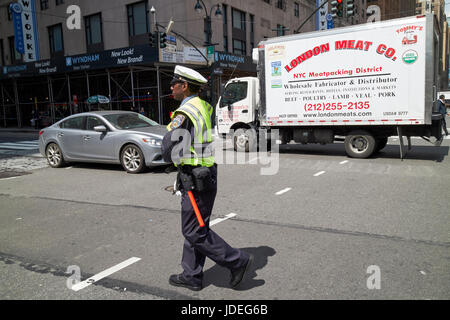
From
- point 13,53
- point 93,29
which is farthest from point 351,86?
point 13,53

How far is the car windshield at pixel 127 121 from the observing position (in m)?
9.92

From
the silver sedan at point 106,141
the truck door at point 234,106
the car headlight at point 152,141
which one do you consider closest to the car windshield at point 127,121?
the silver sedan at point 106,141

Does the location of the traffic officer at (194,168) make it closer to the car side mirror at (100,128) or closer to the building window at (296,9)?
the car side mirror at (100,128)

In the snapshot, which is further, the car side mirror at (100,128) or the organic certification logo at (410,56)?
the organic certification logo at (410,56)

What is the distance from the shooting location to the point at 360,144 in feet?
35.5

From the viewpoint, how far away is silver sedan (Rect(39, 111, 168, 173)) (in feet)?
30.2

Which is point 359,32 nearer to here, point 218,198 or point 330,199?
point 330,199

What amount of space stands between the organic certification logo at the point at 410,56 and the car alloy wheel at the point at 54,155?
9614 millimetres

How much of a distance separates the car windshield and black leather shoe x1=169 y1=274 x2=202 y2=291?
273 inches

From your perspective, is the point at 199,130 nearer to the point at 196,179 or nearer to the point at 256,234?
the point at 196,179

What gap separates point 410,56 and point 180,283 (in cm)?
891

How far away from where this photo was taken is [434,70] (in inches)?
388

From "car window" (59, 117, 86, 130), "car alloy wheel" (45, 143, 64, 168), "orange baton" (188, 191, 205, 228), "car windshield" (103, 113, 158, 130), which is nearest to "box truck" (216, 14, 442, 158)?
"car windshield" (103, 113, 158, 130)
